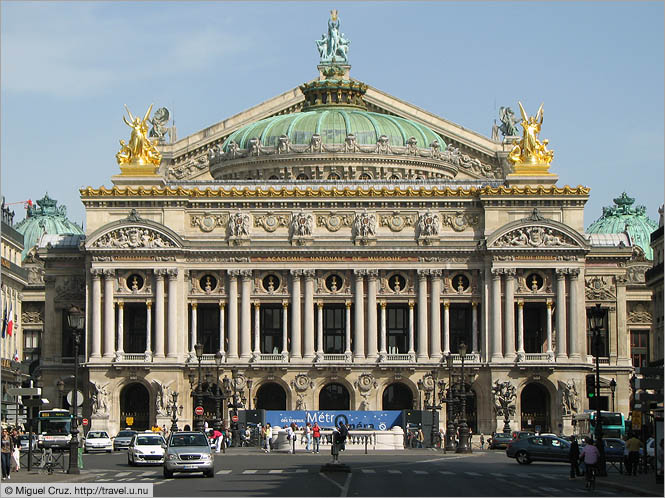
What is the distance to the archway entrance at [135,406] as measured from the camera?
14112 cm

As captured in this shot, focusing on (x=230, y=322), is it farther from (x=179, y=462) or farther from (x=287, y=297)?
Result: (x=179, y=462)

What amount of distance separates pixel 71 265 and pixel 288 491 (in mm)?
86897

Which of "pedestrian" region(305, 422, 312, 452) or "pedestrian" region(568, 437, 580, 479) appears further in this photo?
"pedestrian" region(305, 422, 312, 452)

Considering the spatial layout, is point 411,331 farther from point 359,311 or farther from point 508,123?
point 508,123

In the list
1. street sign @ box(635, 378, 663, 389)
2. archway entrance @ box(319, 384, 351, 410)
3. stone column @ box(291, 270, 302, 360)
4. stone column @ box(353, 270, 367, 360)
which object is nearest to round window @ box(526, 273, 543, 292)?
stone column @ box(353, 270, 367, 360)

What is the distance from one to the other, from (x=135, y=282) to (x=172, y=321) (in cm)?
477

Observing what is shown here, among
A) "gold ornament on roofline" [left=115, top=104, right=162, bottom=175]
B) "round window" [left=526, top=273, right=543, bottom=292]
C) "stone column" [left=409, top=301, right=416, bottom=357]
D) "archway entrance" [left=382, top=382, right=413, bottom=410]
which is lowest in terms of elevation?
"archway entrance" [left=382, top=382, right=413, bottom=410]

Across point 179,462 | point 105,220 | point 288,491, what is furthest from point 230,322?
point 288,491

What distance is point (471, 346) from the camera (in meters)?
143

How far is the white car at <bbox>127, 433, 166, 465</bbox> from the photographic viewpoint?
293 feet

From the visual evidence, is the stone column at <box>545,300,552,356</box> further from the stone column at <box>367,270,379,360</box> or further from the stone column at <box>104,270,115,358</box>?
the stone column at <box>104,270,115,358</box>

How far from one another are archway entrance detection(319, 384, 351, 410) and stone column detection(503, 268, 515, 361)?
47.2 feet

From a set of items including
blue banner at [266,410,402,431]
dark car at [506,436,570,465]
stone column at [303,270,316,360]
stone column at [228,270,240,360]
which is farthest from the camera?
stone column at [228,270,240,360]

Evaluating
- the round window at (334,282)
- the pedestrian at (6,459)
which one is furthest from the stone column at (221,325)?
the pedestrian at (6,459)
